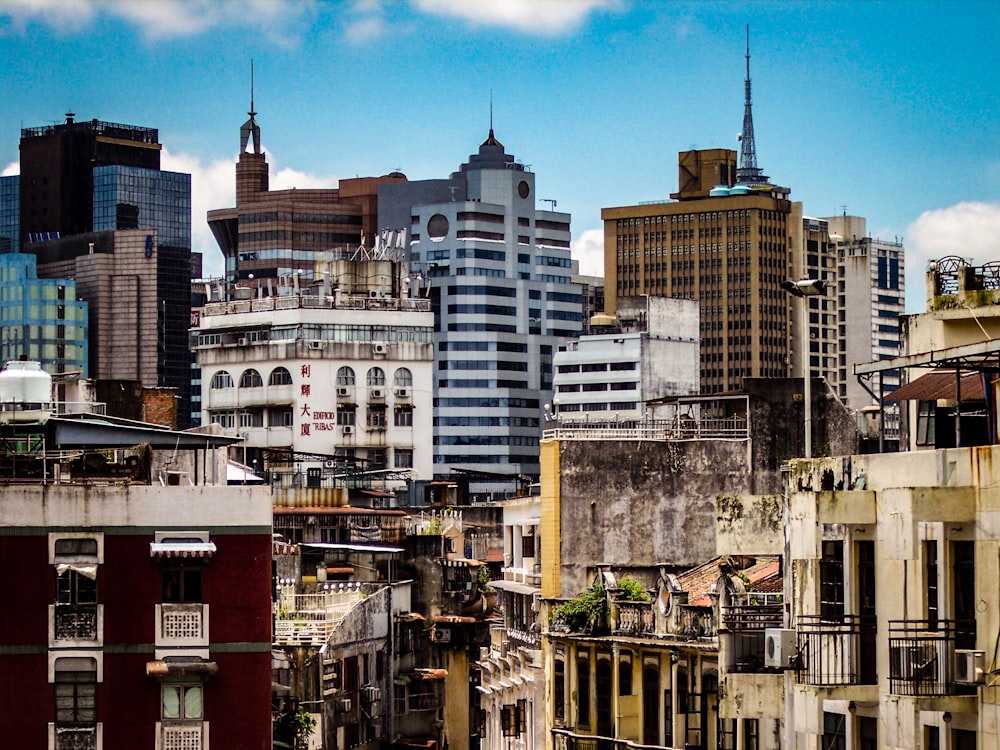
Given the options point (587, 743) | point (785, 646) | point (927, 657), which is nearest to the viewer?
point (927, 657)

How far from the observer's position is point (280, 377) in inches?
7190

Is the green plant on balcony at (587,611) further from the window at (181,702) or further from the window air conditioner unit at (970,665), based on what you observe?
the window air conditioner unit at (970,665)

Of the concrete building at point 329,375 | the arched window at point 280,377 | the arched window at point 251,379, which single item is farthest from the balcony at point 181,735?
the arched window at point 251,379

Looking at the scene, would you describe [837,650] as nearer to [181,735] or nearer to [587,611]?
[181,735]

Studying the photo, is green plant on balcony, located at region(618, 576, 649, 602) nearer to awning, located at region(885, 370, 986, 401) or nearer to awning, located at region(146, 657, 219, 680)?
awning, located at region(146, 657, 219, 680)

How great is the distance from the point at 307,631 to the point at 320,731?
2885mm

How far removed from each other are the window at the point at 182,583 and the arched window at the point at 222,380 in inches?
5161

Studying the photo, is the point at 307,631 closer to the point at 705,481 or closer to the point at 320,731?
the point at 320,731

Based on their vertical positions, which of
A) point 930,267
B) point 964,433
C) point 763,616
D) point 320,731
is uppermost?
point 930,267

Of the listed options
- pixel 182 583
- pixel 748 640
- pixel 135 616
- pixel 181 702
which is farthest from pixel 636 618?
pixel 748 640

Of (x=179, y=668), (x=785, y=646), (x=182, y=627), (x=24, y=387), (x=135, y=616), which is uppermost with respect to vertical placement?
(x=24, y=387)

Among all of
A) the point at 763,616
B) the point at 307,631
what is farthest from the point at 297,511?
the point at 763,616

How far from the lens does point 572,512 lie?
6888cm

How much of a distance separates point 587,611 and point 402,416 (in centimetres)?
11780
